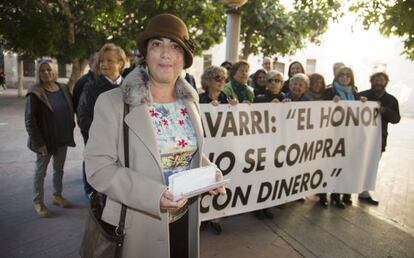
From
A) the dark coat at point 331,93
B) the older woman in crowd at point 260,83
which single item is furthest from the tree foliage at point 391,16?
the older woman in crowd at point 260,83

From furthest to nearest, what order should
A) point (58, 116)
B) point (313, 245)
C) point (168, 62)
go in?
1. point (58, 116)
2. point (313, 245)
3. point (168, 62)

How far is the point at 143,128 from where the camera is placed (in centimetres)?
174

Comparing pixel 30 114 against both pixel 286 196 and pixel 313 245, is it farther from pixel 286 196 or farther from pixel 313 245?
pixel 313 245

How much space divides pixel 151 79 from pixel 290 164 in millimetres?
2803

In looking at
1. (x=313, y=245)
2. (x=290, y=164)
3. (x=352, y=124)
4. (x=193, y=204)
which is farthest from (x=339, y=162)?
(x=193, y=204)

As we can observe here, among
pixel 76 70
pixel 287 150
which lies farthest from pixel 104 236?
pixel 76 70

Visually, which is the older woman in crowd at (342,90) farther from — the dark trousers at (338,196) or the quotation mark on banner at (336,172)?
the quotation mark on banner at (336,172)

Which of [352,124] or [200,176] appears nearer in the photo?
[200,176]

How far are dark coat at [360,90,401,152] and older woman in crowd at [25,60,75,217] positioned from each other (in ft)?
14.5

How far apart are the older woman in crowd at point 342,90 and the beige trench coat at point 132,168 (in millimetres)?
3869

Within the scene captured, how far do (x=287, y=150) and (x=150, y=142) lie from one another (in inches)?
110

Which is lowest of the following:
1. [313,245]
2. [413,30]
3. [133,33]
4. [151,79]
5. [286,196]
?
[313,245]

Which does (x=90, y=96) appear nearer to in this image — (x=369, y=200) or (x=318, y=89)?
(x=318, y=89)

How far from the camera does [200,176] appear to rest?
166cm
